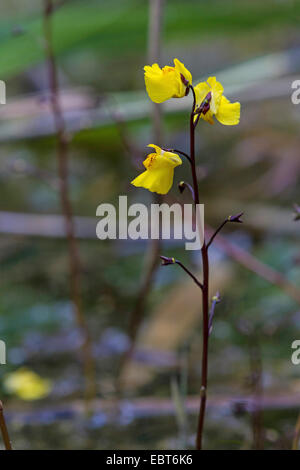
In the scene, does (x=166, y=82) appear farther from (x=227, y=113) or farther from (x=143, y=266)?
(x=143, y=266)

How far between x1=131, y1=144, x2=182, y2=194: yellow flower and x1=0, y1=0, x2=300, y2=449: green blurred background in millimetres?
234

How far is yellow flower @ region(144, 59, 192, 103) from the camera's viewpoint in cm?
37

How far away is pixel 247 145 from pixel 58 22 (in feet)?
2.17

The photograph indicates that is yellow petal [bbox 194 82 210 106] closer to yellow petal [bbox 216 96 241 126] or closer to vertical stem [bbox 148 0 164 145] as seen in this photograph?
yellow petal [bbox 216 96 241 126]

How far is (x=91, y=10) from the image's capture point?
4.21 ft

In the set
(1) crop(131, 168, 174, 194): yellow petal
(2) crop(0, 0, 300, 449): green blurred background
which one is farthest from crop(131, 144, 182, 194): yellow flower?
(2) crop(0, 0, 300, 449): green blurred background

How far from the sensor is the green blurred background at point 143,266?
0.68m

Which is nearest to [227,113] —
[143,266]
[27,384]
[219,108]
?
[219,108]

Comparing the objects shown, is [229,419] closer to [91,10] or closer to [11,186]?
[91,10]

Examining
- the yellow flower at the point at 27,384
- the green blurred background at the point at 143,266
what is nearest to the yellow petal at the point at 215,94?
the green blurred background at the point at 143,266

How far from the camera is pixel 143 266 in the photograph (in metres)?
1.13

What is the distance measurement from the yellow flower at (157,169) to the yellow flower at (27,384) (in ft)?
1.45

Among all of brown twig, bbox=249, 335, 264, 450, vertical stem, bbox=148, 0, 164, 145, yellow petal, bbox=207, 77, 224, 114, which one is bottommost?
brown twig, bbox=249, 335, 264, 450

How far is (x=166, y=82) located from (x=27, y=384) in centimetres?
51
